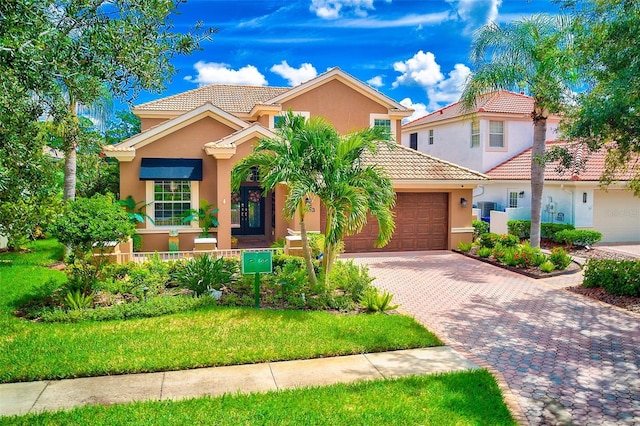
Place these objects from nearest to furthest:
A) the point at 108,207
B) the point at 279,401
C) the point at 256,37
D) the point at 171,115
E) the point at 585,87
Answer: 1. the point at 279,401
2. the point at 108,207
3. the point at 256,37
4. the point at 585,87
5. the point at 171,115

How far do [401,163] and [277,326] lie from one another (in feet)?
43.8

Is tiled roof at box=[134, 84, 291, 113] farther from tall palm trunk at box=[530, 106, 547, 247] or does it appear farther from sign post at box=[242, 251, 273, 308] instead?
sign post at box=[242, 251, 273, 308]

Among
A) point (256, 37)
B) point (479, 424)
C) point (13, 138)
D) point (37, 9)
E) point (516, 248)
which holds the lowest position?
point (479, 424)

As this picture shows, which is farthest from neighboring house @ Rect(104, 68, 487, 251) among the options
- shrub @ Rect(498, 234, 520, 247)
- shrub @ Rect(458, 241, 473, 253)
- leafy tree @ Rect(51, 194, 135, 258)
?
leafy tree @ Rect(51, 194, 135, 258)

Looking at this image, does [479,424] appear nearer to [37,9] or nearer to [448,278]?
[37,9]

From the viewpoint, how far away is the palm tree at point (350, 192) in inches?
437

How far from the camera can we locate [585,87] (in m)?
13.6

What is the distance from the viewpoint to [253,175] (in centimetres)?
2283

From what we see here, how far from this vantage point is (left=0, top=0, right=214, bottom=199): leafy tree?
5.46 metres

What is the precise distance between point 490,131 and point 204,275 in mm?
20897

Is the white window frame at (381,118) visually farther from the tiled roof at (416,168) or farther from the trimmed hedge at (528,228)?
the trimmed hedge at (528,228)

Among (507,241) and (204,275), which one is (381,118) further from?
(204,275)

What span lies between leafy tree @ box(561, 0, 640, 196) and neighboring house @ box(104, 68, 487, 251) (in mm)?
6091

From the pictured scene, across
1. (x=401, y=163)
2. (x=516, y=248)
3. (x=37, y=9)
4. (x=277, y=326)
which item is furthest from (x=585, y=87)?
(x=37, y=9)
